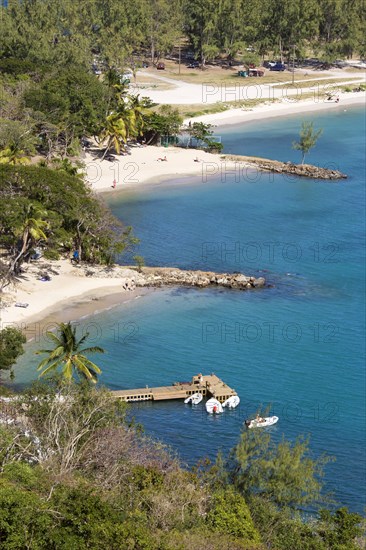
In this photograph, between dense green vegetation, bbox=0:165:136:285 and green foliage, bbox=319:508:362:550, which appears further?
dense green vegetation, bbox=0:165:136:285

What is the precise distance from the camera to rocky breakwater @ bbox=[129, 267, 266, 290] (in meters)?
68.5

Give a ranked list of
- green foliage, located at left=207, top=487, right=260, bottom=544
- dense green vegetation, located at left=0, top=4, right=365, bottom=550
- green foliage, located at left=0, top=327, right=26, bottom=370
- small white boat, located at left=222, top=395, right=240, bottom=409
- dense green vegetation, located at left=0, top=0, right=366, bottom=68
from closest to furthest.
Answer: dense green vegetation, located at left=0, top=4, right=365, bottom=550, green foliage, located at left=207, top=487, right=260, bottom=544, green foliage, located at left=0, top=327, right=26, bottom=370, small white boat, located at left=222, top=395, right=240, bottom=409, dense green vegetation, located at left=0, top=0, right=366, bottom=68

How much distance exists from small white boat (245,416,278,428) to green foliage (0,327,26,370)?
1317 cm

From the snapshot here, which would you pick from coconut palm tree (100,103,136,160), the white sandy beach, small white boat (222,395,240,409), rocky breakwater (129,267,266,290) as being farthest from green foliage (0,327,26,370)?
coconut palm tree (100,103,136,160)

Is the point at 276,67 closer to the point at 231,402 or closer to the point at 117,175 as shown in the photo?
the point at 117,175

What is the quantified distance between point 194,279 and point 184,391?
17.9 m

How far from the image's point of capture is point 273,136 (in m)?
124

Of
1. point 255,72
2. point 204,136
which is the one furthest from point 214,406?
point 255,72

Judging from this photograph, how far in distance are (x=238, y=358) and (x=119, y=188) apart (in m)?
40.6

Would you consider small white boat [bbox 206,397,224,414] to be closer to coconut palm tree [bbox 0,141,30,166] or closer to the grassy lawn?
coconut palm tree [bbox 0,141,30,166]

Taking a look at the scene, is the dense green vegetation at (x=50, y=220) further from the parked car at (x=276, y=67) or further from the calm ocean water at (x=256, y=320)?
the parked car at (x=276, y=67)

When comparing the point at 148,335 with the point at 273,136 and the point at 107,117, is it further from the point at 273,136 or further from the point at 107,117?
the point at 273,136

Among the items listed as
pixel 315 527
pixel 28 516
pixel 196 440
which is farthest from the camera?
pixel 196 440

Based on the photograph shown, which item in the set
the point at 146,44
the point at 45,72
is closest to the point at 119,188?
the point at 45,72
